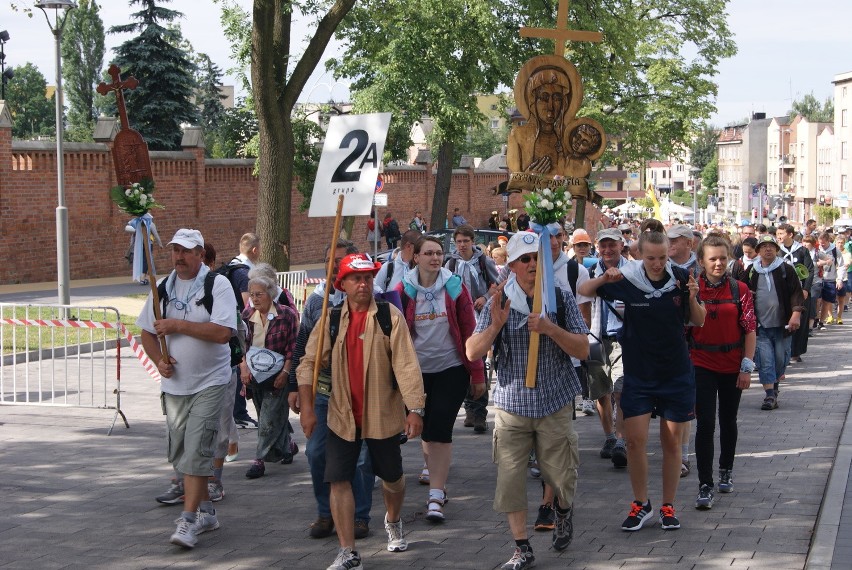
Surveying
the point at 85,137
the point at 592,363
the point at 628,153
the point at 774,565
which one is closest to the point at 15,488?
the point at 592,363

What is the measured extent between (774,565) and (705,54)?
40.7 m

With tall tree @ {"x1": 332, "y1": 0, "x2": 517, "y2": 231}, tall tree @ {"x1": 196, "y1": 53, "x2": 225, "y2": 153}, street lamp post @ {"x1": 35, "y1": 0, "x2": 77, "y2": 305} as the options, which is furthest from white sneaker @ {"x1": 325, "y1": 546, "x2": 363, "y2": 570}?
tall tree @ {"x1": 196, "y1": 53, "x2": 225, "y2": 153}

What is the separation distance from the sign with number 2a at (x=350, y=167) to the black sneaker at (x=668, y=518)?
107 inches

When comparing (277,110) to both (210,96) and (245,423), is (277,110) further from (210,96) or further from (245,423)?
(210,96)

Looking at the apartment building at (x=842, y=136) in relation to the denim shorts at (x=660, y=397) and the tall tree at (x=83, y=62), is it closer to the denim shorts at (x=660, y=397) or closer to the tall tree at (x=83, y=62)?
the tall tree at (x=83, y=62)

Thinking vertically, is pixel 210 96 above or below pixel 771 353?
above

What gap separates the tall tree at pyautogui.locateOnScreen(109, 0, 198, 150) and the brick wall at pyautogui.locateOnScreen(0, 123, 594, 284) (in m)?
10.6

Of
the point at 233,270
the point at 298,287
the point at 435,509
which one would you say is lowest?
the point at 435,509

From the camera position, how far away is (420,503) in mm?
8070

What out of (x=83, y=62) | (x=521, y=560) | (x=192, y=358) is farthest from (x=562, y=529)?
(x=83, y=62)

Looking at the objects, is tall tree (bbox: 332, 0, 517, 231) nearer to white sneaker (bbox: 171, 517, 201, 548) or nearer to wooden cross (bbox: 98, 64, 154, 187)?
wooden cross (bbox: 98, 64, 154, 187)

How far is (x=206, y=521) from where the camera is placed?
729 cm

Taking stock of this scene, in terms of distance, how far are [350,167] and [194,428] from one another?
214 cm

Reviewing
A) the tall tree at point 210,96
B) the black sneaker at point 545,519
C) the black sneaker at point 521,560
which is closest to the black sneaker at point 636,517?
the black sneaker at point 545,519
